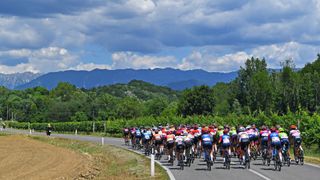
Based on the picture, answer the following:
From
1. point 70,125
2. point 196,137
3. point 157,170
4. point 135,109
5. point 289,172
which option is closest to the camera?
point 289,172

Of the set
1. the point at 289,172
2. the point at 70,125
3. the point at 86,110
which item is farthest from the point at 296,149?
the point at 86,110

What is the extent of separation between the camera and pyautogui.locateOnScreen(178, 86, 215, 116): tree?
11062cm

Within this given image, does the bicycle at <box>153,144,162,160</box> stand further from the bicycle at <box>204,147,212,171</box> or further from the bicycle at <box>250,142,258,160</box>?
the bicycle at <box>204,147,212,171</box>

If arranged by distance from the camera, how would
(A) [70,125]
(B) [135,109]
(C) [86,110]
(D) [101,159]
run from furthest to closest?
(C) [86,110]
(B) [135,109]
(A) [70,125]
(D) [101,159]

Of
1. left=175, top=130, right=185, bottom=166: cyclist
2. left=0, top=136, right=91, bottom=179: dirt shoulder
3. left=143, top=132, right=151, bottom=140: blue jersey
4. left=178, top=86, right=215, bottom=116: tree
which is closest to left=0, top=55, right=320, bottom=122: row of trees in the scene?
left=178, top=86, right=215, bottom=116: tree

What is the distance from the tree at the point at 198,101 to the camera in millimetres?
110625

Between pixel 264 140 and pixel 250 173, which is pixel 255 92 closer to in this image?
pixel 264 140

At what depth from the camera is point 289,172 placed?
21.5m

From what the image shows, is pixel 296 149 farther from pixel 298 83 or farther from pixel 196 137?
pixel 298 83

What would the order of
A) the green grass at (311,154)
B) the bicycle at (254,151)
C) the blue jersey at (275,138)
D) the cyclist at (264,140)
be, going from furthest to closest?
1. the bicycle at (254,151)
2. the green grass at (311,154)
3. the cyclist at (264,140)
4. the blue jersey at (275,138)

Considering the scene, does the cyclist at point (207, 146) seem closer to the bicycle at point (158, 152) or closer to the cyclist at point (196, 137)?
the cyclist at point (196, 137)

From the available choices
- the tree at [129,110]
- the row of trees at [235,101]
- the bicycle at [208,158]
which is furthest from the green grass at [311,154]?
the tree at [129,110]

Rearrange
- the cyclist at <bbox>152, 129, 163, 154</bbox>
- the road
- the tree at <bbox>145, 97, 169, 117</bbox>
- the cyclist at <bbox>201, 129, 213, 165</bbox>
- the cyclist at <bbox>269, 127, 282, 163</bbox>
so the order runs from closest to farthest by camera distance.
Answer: the road → the cyclist at <bbox>201, 129, 213, 165</bbox> → the cyclist at <bbox>269, 127, 282, 163</bbox> → the cyclist at <bbox>152, 129, 163, 154</bbox> → the tree at <bbox>145, 97, 169, 117</bbox>

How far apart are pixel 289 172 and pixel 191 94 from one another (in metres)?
89.3
